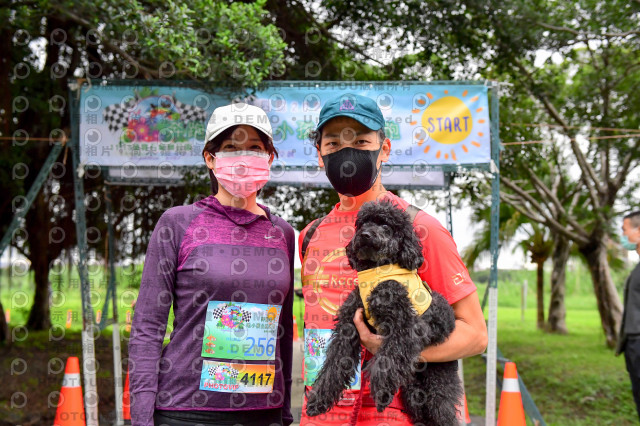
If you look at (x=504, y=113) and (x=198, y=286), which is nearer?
(x=198, y=286)

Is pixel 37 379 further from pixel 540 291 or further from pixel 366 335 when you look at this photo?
pixel 540 291

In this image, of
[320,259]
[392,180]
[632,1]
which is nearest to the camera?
[320,259]

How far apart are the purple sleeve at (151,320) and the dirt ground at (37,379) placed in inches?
223

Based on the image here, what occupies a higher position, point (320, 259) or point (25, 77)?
point (25, 77)

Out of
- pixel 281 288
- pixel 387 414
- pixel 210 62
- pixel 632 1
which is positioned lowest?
pixel 387 414

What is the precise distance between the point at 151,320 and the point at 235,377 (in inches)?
15.7

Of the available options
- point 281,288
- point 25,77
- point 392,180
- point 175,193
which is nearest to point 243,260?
point 281,288

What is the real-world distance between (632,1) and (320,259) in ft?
25.8

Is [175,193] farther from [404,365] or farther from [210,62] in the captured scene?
[404,365]

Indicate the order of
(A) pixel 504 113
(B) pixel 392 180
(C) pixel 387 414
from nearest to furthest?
(C) pixel 387 414, (B) pixel 392 180, (A) pixel 504 113

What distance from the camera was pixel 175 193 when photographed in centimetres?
943

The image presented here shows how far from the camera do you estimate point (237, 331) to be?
2.29 m

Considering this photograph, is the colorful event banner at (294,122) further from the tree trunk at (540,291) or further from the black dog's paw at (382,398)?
the tree trunk at (540,291)

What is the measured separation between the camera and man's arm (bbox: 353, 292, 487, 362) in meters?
1.92
